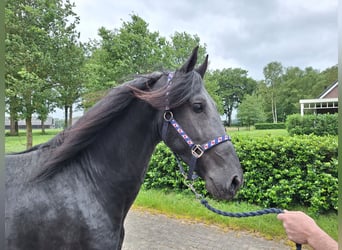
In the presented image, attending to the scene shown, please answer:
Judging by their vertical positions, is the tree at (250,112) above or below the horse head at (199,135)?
above

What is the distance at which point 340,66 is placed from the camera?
2.32 feet

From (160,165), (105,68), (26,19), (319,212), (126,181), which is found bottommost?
(319,212)

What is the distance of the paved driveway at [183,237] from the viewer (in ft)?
12.6

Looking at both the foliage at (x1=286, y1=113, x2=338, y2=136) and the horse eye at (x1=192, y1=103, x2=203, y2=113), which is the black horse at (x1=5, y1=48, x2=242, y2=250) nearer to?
the horse eye at (x1=192, y1=103, x2=203, y2=113)

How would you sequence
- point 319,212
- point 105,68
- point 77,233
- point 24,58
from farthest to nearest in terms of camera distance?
1. point 105,68
2. point 24,58
3. point 319,212
4. point 77,233

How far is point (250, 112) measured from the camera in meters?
56.0

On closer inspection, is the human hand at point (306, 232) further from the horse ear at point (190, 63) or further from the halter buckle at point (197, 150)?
the horse ear at point (190, 63)

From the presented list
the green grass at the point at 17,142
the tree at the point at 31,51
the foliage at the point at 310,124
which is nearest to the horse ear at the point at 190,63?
the green grass at the point at 17,142

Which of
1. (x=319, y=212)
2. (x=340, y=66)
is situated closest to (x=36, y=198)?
(x=340, y=66)

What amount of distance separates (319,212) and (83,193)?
4287 mm

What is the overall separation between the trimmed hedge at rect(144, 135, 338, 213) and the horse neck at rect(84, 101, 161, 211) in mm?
3648

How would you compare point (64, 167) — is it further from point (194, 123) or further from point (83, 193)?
point (194, 123)

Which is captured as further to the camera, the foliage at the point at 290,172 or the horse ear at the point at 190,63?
the foliage at the point at 290,172

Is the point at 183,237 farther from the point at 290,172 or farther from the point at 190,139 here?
the point at 190,139
